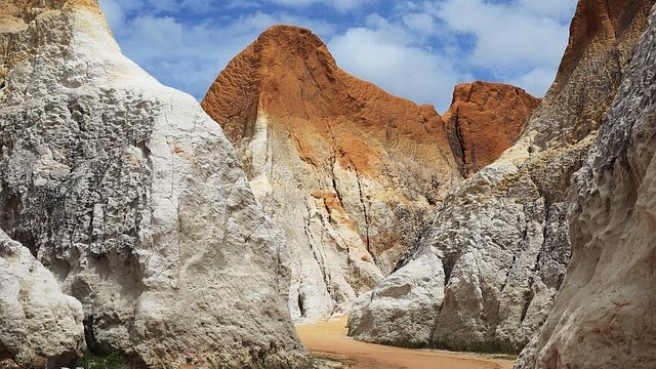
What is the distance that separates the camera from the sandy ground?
1429 centimetres

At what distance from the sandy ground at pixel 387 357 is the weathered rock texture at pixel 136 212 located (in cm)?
280

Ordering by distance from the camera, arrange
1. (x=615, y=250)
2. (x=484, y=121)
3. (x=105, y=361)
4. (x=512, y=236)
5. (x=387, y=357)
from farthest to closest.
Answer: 1. (x=484, y=121)
2. (x=512, y=236)
3. (x=387, y=357)
4. (x=105, y=361)
5. (x=615, y=250)

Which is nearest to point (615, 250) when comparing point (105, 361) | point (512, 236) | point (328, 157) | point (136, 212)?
point (105, 361)

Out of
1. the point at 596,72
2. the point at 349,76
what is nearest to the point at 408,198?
the point at 349,76

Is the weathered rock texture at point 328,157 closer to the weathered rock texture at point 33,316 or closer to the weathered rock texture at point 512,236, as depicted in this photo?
the weathered rock texture at point 512,236

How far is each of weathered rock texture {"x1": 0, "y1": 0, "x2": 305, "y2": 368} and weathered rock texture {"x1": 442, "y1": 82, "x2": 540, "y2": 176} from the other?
38.1m

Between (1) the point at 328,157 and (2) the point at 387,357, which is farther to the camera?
(1) the point at 328,157

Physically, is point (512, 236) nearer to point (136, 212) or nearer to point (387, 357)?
point (387, 357)

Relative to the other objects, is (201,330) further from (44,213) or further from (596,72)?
(596,72)

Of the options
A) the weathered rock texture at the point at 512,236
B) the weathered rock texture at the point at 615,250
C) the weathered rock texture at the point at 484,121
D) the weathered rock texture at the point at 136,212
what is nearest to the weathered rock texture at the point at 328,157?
the weathered rock texture at the point at 484,121

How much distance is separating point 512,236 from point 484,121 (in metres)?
33.0

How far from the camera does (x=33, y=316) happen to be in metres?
9.23

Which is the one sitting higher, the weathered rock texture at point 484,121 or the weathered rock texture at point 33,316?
the weathered rock texture at point 484,121

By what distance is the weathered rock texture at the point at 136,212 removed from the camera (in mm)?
10805
